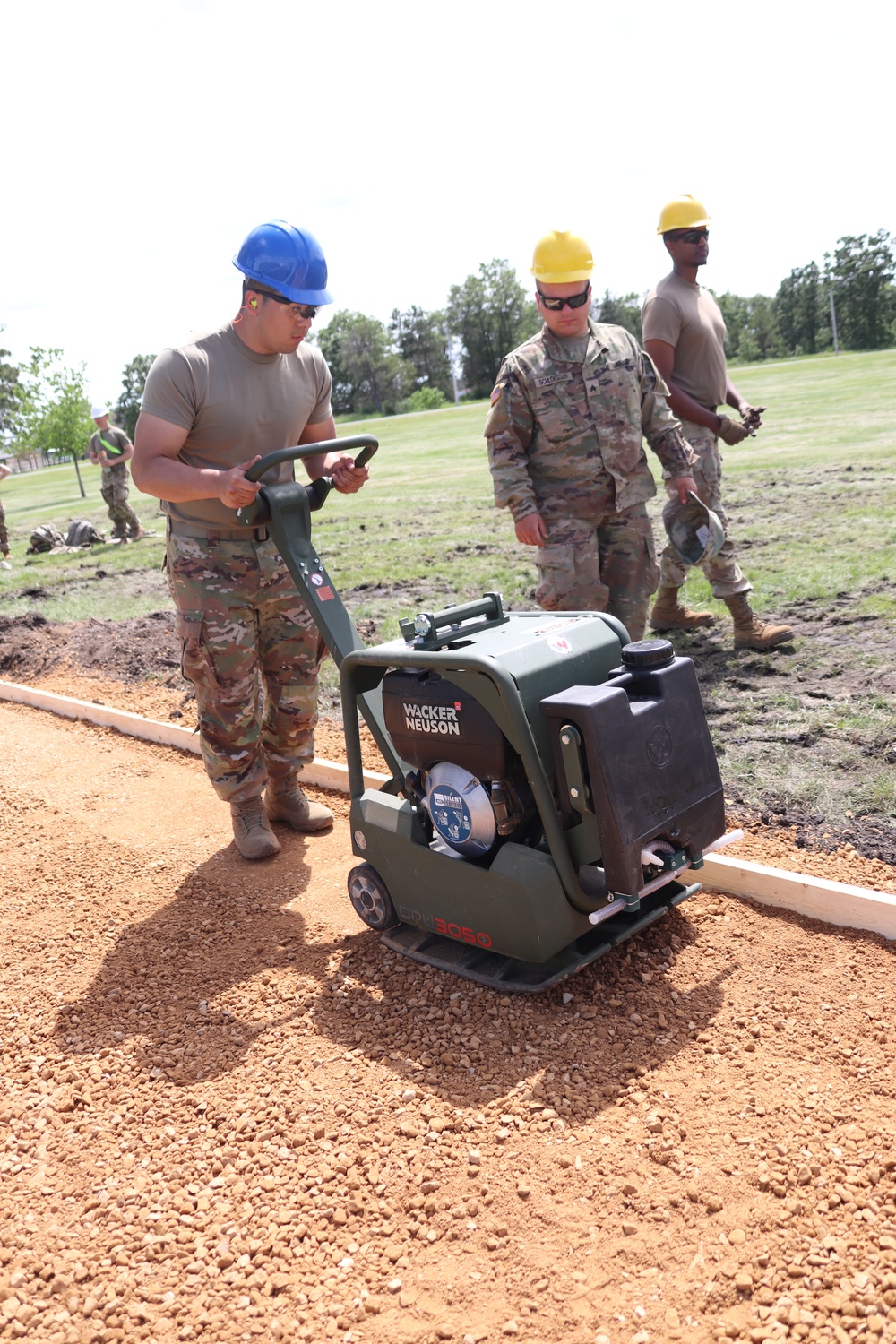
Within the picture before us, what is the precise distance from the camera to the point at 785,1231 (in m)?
2.13

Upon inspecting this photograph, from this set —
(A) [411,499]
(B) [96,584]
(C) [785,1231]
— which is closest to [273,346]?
(C) [785,1231]

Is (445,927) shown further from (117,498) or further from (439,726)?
(117,498)

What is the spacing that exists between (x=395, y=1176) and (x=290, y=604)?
2.32 meters

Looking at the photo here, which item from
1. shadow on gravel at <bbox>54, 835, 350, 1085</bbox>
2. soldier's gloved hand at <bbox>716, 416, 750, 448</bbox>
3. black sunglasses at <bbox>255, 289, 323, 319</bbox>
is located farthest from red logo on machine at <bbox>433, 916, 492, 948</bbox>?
soldier's gloved hand at <bbox>716, 416, 750, 448</bbox>

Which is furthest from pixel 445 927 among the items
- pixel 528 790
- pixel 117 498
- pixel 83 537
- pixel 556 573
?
pixel 83 537

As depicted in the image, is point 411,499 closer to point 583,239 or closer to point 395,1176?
point 583,239

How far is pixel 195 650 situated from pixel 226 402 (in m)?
0.95

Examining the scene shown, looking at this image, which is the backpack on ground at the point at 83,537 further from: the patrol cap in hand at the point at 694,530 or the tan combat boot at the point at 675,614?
the patrol cap in hand at the point at 694,530

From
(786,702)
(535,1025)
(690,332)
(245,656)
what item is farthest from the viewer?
(690,332)

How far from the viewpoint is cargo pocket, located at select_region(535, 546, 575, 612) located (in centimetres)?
455

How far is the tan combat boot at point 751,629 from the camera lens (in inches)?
234

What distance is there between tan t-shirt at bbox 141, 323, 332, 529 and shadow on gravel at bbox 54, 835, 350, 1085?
1492 mm

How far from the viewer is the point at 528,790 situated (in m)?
2.99

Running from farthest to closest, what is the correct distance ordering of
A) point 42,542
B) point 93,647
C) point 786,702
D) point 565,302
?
1. point 42,542
2. point 93,647
3. point 786,702
4. point 565,302
